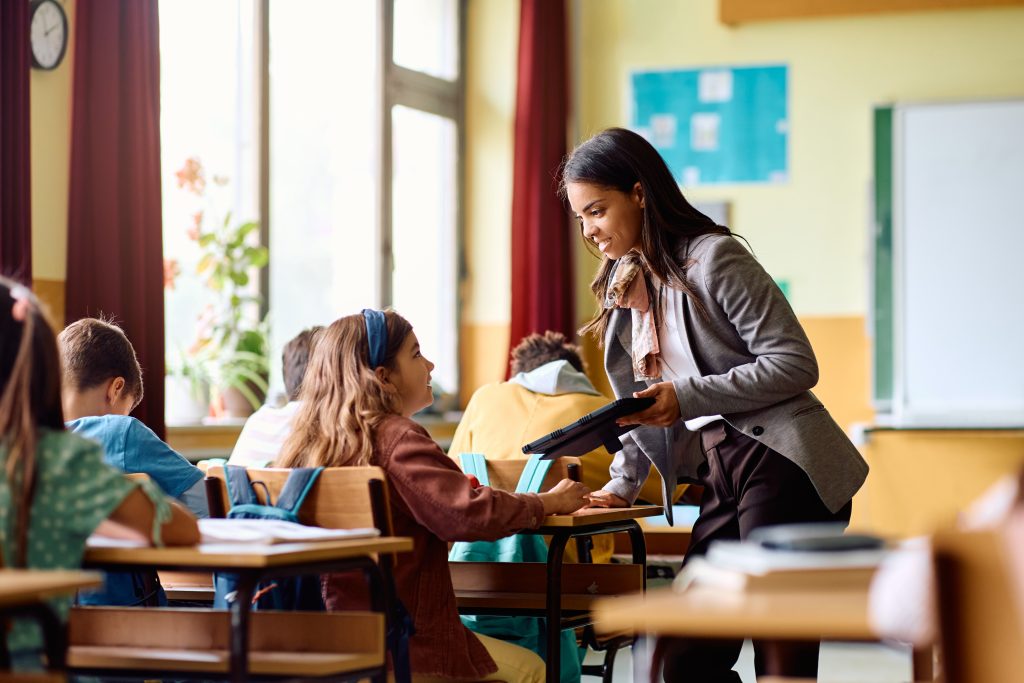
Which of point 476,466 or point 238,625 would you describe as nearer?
point 238,625

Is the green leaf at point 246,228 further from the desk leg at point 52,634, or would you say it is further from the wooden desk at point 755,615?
the wooden desk at point 755,615

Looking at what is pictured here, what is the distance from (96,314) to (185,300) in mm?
1003

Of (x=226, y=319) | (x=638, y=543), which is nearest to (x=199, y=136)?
(x=226, y=319)

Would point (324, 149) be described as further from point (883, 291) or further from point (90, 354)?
point (90, 354)

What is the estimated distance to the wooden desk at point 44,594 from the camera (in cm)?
152

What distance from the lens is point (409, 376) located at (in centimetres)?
274

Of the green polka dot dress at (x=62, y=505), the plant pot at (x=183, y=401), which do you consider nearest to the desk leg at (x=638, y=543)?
the green polka dot dress at (x=62, y=505)

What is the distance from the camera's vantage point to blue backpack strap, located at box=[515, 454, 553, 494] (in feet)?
9.95

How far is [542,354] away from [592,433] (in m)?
1.61

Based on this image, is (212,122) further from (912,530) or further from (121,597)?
(912,530)

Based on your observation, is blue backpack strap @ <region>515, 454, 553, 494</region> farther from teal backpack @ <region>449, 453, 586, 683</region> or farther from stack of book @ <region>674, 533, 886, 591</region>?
stack of book @ <region>674, 533, 886, 591</region>

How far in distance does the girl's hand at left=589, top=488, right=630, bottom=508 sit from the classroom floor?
1.82 m

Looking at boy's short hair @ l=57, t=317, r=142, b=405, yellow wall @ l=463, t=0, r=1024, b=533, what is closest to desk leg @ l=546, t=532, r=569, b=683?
boy's short hair @ l=57, t=317, r=142, b=405

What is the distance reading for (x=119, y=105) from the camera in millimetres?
4289
